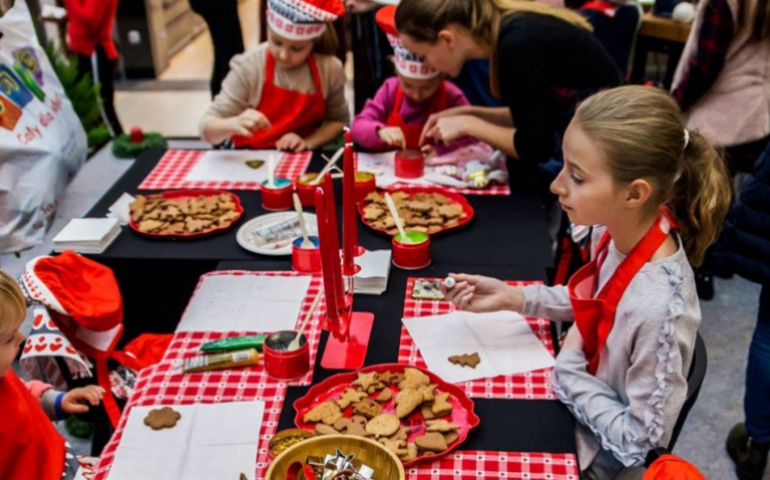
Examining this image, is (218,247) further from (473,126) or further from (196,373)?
(473,126)

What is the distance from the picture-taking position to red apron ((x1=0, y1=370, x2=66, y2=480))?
4.31ft

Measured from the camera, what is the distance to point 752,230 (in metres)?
2.04

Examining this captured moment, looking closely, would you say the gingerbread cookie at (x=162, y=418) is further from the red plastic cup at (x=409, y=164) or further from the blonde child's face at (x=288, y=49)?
the blonde child's face at (x=288, y=49)

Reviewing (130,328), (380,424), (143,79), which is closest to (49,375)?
(130,328)

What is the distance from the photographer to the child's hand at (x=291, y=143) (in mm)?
2711

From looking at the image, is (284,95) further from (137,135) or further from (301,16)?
(137,135)

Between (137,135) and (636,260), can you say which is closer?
(636,260)

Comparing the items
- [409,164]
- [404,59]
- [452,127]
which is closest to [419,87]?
[404,59]

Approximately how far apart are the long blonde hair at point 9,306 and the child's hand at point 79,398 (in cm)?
40

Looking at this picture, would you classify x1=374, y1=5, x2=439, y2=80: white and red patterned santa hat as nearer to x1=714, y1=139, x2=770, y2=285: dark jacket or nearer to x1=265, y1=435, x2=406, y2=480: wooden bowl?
x1=714, y1=139, x2=770, y2=285: dark jacket

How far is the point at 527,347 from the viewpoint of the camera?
161 cm

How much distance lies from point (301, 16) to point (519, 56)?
798mm

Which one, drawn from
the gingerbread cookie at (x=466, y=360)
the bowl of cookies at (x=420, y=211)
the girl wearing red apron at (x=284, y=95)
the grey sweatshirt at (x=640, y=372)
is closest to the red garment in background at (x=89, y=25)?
the girl wearing red apron at (x=284, y=95)

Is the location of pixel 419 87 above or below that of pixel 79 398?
above
